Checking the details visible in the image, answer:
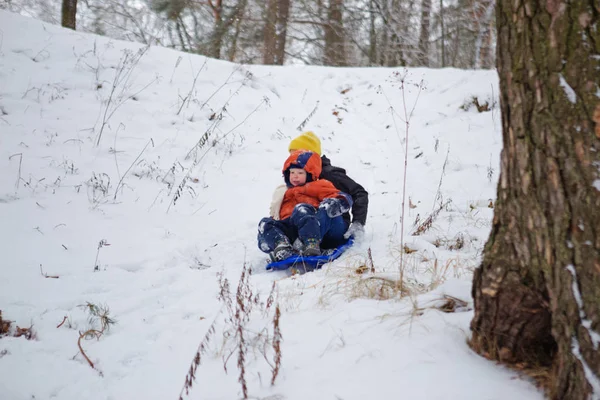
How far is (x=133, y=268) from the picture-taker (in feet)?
11.3

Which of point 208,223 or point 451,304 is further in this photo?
point 208,223

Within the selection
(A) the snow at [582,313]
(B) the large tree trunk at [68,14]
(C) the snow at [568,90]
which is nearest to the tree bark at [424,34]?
(B) the large tree trunk at [68,14]

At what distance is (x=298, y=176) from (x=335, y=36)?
10.3m

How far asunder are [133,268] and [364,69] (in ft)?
27.0

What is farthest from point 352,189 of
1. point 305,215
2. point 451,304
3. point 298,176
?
point 451,304

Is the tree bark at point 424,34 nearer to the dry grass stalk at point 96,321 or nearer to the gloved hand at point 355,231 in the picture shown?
the gloved hand at point 355,231

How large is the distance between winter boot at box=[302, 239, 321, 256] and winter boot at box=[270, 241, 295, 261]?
0.12m

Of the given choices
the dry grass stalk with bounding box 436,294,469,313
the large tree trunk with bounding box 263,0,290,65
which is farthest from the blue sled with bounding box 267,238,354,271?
the large tree trunk with bounding box 263,0,290,65

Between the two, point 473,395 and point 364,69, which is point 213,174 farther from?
point 364,69

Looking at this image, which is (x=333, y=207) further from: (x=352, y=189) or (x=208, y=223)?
(x=208, y=223)

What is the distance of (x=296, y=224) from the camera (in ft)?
12.7

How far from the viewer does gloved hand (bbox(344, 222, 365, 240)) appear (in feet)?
13.1

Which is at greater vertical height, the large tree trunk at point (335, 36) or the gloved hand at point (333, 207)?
the large tree trunk at point (335, 36)

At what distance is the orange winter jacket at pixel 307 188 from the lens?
13.6ft
